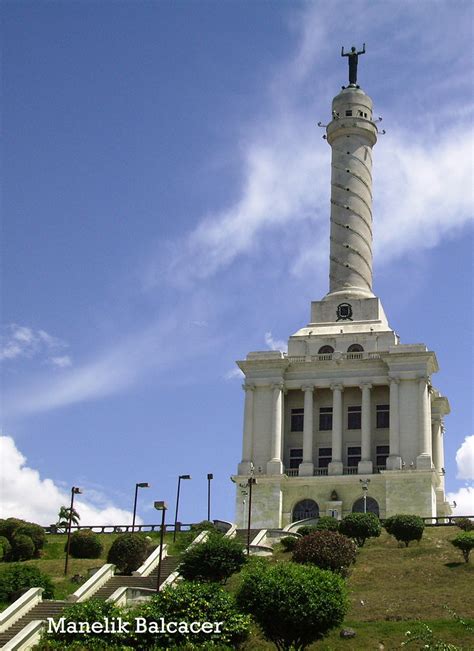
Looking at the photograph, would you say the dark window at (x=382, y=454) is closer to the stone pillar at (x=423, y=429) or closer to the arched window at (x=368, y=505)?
the stone pillar at (x=423, y=429)

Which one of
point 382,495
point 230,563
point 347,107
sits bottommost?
point 230,563

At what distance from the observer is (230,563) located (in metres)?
53.9

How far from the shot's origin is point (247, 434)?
277 feet

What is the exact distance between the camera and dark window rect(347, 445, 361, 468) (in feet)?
273

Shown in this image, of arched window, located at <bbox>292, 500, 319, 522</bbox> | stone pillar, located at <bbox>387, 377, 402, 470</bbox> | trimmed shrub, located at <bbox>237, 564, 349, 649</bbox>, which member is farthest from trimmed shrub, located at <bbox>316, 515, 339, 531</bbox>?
trimmed shrub, located at <bbox>237, 564, 349, 649</bbox>

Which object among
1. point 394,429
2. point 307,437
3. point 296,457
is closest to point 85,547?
point 307,437

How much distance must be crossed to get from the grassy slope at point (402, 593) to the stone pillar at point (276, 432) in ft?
57.5

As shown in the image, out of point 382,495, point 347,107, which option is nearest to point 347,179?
point 347,107

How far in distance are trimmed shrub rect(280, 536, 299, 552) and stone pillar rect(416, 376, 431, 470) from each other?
17.3 metres

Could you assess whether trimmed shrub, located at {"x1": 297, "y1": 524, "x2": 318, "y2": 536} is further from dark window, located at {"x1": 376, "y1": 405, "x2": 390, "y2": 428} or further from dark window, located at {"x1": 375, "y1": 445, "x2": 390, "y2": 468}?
dark window, located at {"x1": 376, "y1": 405, "x2": 390, "y2": 428}

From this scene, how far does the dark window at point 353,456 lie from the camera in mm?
83312

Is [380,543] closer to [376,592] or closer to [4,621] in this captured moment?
[376,592]

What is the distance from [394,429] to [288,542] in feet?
64.6

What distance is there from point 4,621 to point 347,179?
5545cm
